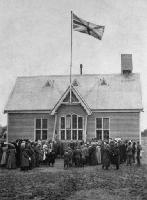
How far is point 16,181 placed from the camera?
16.3 metres

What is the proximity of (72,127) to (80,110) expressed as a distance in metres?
1.59

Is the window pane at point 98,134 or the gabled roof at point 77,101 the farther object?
the window pane at point 98,134

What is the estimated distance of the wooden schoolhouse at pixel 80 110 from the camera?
31047mm

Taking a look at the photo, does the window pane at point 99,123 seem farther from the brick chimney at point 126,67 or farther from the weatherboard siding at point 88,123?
the brick chimney at point 126,67

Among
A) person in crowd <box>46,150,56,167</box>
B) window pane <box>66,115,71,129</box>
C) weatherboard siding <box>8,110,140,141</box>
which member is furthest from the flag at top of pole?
person in crowd <box>46,150,56,167</box>

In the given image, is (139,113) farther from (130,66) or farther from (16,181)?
(16,181)

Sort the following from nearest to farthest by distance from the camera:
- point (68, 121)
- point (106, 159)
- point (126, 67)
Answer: point (106, 159), point (68, 121), point (126, 67)

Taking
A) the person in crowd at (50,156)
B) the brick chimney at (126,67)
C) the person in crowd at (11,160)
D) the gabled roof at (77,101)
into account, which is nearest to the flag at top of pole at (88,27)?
the gabled roof at (77,101)

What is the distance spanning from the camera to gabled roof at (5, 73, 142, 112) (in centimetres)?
3194

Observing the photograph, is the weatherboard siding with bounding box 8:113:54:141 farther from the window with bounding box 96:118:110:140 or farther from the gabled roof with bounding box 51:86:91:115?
the window with bounding box 96:118:110:140

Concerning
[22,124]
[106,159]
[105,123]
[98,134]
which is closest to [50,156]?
[106,159]

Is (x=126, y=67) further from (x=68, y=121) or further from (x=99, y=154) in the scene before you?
(x=99, y=154)

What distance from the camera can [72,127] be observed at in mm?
31562

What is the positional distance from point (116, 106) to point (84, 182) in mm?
15898
